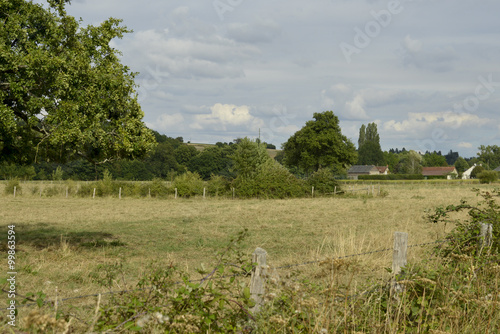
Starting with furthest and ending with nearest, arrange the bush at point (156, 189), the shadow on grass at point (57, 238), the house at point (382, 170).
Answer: the house at point (382, 170), the bush at point (156, 189), the shadow on grass at point (57, 238)

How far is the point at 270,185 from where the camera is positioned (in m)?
37.2

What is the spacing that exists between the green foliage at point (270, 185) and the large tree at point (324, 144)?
22.4 m

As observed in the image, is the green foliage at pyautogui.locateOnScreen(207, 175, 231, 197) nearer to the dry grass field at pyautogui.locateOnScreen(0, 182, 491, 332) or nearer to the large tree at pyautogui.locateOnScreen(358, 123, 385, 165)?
the dry grass field at pyautogui.locateOnScreen(0, 182, 491, 332)

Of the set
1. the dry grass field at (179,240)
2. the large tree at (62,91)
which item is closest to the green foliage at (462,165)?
the dry grass field at (179,240)

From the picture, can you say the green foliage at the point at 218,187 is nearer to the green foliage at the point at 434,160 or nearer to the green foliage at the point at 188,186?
the green foliage at the point at 188,186

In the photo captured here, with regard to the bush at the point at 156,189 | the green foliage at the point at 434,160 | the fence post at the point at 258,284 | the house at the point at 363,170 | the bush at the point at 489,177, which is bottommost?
the bush at the point at 156,189

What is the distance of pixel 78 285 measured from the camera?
860cm

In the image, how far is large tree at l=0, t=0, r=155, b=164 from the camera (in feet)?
33.0

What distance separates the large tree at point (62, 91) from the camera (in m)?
10.1

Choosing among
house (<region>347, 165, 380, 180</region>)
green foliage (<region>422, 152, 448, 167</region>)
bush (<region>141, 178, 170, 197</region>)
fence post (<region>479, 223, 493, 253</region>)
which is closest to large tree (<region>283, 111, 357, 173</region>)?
bush (<region>141, 178, 170, 197</region>)

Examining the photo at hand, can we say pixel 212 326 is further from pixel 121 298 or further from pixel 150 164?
pixel 150 164

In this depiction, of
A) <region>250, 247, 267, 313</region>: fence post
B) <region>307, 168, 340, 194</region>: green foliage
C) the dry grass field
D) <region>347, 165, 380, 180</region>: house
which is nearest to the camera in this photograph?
<region>250, 247, 267, 313</region>: fence post

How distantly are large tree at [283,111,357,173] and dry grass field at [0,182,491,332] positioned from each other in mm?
34077

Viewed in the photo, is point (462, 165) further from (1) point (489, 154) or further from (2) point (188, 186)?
(2) point (188, 186)
